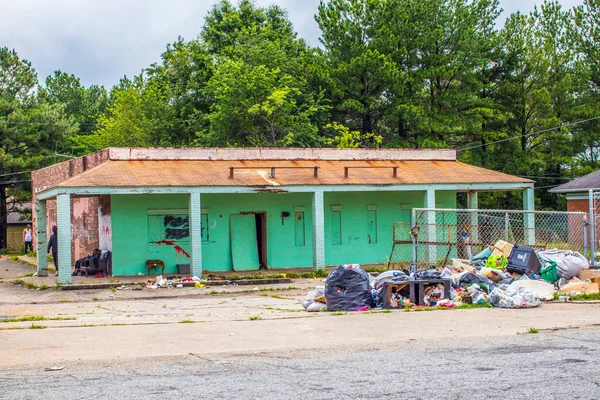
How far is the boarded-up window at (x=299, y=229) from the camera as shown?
1163 inches

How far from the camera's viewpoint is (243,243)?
2869 centimetres

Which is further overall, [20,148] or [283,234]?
[20,148]

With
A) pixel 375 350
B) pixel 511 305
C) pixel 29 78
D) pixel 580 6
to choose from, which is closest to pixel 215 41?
pixel 29 78

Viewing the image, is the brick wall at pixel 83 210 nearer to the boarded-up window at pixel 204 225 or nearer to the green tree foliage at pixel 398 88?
the boarded-up window at pixel 204 225

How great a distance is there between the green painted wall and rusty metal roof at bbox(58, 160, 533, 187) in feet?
3.33

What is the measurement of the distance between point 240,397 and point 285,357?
8.03 feet

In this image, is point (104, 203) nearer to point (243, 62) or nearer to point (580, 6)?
point (243, 62)

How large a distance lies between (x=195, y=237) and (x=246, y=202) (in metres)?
3.78

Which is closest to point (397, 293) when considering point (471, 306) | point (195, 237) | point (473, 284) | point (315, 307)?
point (471, 306)

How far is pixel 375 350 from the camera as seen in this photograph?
34.8ft

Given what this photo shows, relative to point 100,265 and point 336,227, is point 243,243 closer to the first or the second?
point 336,227

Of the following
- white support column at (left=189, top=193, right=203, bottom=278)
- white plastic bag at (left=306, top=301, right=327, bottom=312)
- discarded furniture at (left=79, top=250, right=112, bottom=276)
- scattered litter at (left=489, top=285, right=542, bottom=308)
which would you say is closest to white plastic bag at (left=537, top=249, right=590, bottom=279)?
scattered litter at (left=489, top=285, right=542, bottom=308)

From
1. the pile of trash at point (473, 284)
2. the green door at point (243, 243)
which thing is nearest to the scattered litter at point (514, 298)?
the pile of trash at point (473, 284)

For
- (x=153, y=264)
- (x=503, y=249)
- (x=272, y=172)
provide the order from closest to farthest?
(x=503, y=249) → (x=153, y=264) → (x=272, y=172)
